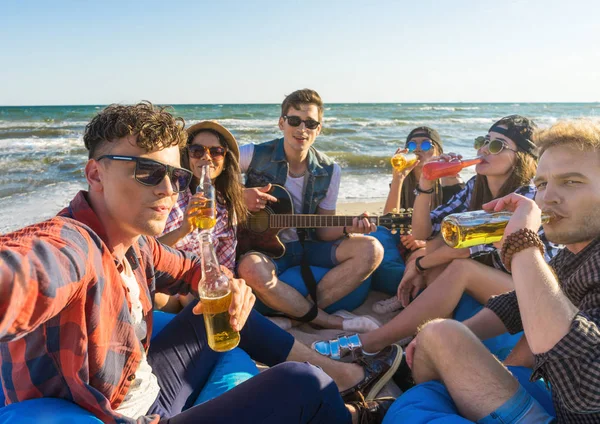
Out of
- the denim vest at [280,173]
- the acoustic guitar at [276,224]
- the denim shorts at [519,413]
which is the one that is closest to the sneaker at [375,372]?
the denim shorts at [519,413]

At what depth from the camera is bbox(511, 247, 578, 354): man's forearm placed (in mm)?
1594

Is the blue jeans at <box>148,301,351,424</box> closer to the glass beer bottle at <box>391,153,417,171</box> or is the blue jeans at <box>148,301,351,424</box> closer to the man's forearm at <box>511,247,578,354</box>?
the man's forearm at <box>511,247,578,354</box>

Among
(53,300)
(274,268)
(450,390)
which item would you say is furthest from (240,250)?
(53,300)

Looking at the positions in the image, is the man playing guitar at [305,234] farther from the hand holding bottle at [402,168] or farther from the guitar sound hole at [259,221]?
the hand holding bottle at [402,168]

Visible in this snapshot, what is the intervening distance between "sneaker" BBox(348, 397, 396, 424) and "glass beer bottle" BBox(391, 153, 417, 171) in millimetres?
3020

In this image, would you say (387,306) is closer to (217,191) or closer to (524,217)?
(217,191)

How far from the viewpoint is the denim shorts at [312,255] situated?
14.5 ft

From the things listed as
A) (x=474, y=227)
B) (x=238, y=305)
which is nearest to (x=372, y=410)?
(x=238, y=305)

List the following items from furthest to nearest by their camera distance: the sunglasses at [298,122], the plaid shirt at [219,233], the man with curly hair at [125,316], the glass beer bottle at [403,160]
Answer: the glass beer bottle at [403,160] < the sunglasses at [298,122] < the plaid shirt at [219,233] < the man with curly hair at [125,316]

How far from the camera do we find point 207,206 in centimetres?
359

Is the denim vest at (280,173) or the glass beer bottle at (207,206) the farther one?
the denim vest at (280,173)

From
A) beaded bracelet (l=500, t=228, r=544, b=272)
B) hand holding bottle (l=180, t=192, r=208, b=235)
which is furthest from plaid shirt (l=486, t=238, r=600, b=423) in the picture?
hand holding bottle (l=180, t=192, r=208, b=235)

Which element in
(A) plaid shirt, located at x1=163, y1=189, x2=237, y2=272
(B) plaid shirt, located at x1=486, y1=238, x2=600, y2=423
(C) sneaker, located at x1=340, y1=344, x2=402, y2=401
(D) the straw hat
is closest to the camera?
(B) plaid shirt, located at x1=486, y1=238, x2=600, y2=423

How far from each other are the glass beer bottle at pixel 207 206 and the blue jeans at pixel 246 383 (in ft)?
3.07
